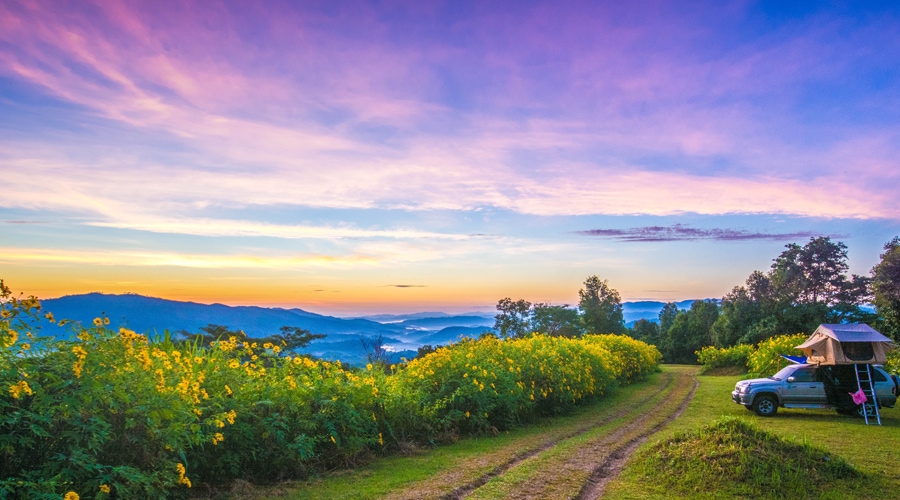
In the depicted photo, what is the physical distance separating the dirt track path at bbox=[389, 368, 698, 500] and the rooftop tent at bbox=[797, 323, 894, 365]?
13.9 ft

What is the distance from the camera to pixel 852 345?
13.0m

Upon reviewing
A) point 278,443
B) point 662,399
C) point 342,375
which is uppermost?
point 342,375

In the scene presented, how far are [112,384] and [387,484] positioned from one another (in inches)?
138

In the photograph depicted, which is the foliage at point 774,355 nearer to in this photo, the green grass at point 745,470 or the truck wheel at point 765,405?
the truck wheel at point 765,405

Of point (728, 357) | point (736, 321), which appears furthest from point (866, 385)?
point (736, 321)

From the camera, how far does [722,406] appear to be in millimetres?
15297

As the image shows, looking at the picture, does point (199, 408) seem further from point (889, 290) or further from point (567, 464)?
point (889, 290)

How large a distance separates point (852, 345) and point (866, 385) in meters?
1.11

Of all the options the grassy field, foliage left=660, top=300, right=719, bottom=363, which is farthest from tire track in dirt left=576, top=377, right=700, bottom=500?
foliage left=660, top=300, right=719, bottom=363

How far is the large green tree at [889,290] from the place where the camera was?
19.6m

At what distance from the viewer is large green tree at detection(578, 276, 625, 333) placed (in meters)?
43.1

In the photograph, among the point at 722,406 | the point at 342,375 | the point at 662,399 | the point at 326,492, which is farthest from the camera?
the point at 662,399

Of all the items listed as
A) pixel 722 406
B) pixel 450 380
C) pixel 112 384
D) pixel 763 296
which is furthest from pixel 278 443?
pixel 763 296

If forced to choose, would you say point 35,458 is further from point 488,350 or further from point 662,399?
point 662,399
